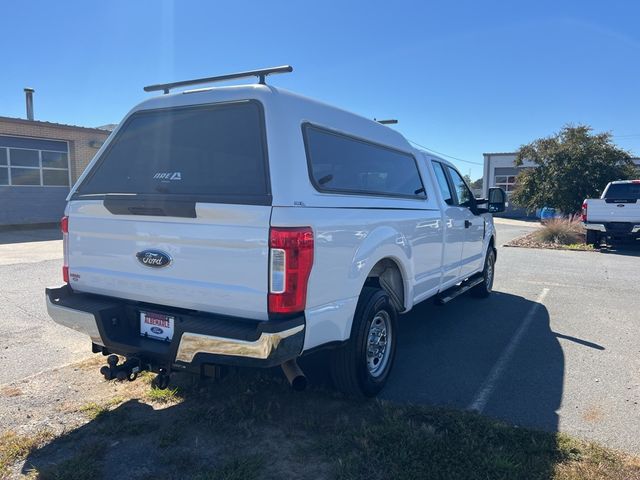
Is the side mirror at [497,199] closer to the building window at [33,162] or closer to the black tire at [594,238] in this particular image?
the black tire at [594,238]

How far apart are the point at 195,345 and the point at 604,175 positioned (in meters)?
20.9

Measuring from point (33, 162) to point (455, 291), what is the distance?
19.0 m

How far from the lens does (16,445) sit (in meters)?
3.09

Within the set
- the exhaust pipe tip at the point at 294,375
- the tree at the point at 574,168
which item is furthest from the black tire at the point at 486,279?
the tree at the point at 574,168

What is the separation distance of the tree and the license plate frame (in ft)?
67.0

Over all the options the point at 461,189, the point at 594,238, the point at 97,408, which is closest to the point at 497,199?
the point at 461,189

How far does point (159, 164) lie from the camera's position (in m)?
3.47

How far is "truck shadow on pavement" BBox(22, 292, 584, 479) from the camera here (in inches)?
115

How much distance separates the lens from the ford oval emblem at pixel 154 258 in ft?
10.4

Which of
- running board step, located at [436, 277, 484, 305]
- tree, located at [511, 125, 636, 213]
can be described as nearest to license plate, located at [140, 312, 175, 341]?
running board step, located at [436, 277, 484, 305]

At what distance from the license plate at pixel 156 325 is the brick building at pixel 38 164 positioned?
1836 centimetres

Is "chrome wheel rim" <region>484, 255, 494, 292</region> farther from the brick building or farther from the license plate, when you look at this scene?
the brick building

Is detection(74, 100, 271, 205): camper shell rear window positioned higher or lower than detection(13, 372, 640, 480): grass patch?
higher

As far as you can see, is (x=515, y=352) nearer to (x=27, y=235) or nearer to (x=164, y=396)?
(x=164, y=396)
